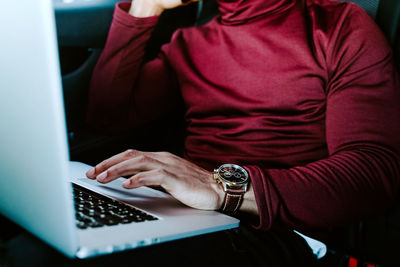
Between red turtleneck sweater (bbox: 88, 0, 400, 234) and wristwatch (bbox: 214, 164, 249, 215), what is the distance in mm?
40

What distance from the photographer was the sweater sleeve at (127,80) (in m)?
1.15

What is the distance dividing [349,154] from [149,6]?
29.9 inches

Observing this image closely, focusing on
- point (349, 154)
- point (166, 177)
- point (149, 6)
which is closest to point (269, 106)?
point (349, 154)

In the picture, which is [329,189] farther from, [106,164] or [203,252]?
[106,164]

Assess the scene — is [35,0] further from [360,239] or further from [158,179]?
[360,239]

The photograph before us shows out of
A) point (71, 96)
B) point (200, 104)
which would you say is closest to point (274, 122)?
point (200, 104)

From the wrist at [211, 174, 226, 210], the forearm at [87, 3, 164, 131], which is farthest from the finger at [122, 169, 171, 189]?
the forearm at [87, 3, 164, 131]

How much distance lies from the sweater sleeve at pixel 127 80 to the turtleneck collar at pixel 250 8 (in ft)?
0.82

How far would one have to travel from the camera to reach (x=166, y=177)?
69cm

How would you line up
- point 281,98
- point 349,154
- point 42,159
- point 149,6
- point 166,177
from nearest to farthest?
point 42,159, point 166,177, point 349,154, point 281,98, point 149,6

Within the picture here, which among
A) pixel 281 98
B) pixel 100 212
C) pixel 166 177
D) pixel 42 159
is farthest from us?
pixel 281 98

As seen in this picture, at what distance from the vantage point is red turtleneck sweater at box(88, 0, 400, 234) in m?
0.76

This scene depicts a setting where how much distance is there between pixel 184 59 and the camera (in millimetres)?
1161

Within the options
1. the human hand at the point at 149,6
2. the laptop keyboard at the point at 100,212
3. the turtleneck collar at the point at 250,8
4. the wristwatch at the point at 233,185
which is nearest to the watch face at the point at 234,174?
the wristwatch at the point at 233,185
